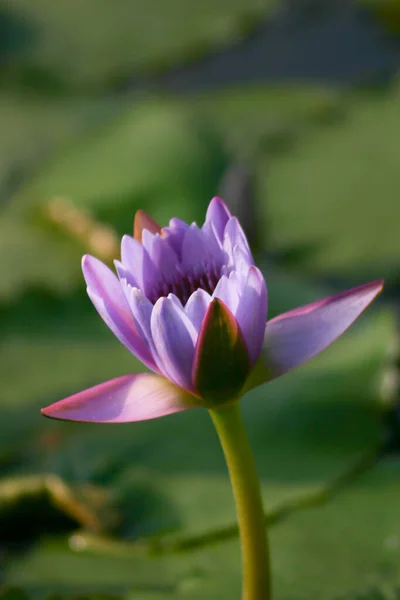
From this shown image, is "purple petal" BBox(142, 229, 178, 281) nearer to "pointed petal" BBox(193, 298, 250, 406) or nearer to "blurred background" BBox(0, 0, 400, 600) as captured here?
"pointed petal" BBox(193, 298, 250, 406)

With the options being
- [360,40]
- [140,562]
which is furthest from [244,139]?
[140,562]

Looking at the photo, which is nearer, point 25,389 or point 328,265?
point 25,389

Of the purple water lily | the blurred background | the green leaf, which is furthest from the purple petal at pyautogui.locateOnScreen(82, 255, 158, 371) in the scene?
the green leaf

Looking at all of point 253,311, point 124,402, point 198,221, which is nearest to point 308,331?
point 253,311

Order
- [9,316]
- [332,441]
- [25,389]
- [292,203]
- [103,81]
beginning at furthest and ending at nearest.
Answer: [103,81], [292,203], [9,316], [25,389], [332,441]

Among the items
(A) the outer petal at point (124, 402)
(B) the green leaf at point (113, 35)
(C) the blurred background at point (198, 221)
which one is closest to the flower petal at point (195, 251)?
(A) the outer petal at point (124, 402)

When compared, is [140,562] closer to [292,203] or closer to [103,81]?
[292,203]

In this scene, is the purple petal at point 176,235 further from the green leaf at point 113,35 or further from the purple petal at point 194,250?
the green leaf at point 113,35
